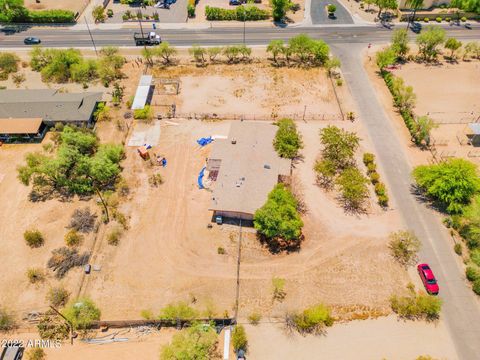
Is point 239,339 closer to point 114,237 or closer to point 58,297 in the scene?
point 114,237

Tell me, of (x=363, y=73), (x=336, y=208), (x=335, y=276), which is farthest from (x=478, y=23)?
(x=335, y=276)

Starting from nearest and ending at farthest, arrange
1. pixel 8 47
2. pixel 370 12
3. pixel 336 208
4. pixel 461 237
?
1. pixel 461 237
2. pixel 336 208
3. pixel 8 47
4. pixel 370 12

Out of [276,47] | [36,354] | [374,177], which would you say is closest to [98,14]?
[276,47]

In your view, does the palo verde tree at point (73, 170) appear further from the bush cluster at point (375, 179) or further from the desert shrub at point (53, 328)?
the bush cluster at point (375, 179)

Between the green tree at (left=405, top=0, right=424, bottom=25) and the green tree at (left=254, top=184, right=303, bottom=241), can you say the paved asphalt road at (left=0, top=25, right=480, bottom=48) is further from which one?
the green tree at (left=254, top=184, right=303, bottom=241)

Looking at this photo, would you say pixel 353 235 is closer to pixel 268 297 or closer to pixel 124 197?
pixel 268 297

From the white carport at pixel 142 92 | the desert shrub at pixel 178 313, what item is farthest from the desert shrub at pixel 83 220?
the white carport at pixel 142 92
